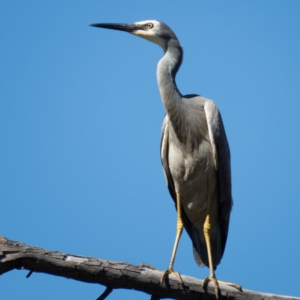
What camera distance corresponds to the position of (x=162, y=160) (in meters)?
6.46

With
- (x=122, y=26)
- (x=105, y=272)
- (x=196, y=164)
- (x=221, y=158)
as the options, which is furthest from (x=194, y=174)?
(x=105, y=272)

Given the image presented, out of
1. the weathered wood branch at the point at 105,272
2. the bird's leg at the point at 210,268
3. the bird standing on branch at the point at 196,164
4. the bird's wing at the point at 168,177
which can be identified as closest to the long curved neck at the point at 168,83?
the bird standing on branch at the point at 196,164

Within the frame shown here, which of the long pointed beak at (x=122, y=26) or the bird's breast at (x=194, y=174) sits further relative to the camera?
the long pointed beak at (x=122, y=26)

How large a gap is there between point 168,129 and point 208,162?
570mm

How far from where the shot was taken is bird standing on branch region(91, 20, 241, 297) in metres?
6.25

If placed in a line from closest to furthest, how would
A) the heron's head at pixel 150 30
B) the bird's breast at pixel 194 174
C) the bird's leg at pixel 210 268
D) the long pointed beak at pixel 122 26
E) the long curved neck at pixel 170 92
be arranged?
the bird's leg at pixel 210 268 → the bird's breast at pixel 194 174 → the long curved neck at pixel 170 92 → the heron's head at pixel 150 30 → the long pointed beak at pixel 122 26

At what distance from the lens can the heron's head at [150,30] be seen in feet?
21.9

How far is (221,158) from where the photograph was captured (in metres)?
6.29

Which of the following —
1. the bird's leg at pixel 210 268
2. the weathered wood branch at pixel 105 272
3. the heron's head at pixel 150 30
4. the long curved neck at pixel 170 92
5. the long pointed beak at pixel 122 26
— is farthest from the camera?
the long pointed beak at pixel 122 26

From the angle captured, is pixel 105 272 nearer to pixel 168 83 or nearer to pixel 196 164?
pixel 196 164

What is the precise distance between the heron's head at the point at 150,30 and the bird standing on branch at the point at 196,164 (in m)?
0.14

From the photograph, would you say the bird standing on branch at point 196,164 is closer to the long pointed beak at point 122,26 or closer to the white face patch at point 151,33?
the white face patch at point 151,33

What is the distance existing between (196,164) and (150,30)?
1.54 metres

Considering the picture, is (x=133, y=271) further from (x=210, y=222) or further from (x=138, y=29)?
(x=138, y=29)
